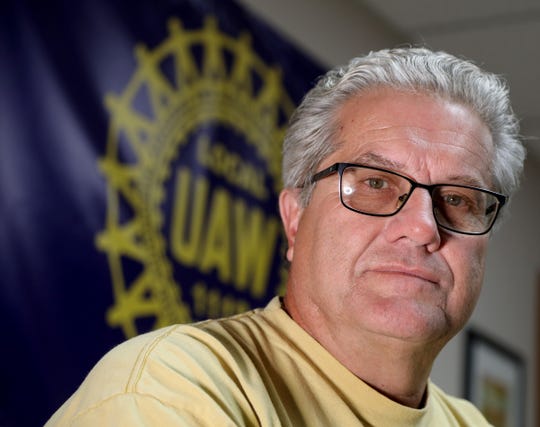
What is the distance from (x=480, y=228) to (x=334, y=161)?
21 cm

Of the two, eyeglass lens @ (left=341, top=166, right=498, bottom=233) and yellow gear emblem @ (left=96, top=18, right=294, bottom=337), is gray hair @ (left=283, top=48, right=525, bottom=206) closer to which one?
eyeglass lens @ (left=341, top=166, right=498, bottom=233)

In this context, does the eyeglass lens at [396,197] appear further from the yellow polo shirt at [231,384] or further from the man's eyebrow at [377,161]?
the yellow polo shirt at [231,384]

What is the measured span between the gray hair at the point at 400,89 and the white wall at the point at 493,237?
62.4 inches

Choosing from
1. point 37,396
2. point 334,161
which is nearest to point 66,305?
point 37,396

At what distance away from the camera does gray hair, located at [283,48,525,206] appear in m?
1.36

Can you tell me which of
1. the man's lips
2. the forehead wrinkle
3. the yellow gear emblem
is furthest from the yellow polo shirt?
the yellow gear emblem

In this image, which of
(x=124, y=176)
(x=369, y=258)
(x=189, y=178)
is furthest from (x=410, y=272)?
(x=189, y=178)

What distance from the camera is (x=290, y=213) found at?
145 cm

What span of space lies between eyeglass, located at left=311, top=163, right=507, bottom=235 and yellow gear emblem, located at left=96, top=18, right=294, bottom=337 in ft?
3.43

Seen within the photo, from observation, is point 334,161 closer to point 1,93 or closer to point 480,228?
point 480,228

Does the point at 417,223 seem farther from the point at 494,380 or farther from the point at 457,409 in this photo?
the point at 494,380

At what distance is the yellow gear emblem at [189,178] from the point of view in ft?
7.66

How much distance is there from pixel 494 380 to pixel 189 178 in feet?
7.42


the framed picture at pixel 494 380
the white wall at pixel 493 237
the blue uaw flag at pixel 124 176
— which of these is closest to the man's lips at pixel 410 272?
the blue uaw flag at pixel 124 176
